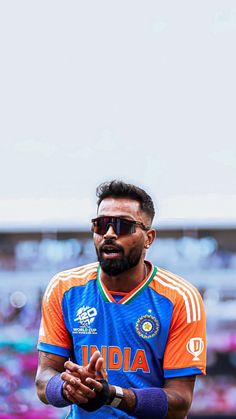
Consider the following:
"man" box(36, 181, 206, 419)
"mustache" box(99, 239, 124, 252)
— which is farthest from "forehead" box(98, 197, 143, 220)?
"mustache" box(99, 239, 124, 252)

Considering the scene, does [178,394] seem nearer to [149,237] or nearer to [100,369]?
[100,369]

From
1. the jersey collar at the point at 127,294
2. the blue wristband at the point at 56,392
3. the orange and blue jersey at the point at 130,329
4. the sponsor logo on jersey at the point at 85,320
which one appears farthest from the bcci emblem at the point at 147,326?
the blue wristband at the point at 56,392

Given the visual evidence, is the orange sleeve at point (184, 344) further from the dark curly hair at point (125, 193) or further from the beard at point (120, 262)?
the dark curly hair at point (125, 193)

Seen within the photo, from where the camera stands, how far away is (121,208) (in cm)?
458

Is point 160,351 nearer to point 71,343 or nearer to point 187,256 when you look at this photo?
point 71,343

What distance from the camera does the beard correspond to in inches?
176

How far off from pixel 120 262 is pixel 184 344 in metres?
0.53

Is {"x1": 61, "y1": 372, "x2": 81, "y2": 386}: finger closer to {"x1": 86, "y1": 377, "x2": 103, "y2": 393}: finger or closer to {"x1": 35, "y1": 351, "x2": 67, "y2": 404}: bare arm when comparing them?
{"x1": 86, "y1": 377, "x2": 103, "y2": 393}: finger

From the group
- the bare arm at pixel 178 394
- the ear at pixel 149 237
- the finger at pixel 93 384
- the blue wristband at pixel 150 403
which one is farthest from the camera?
the ear at pixel 149 237

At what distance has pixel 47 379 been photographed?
14.7 feet

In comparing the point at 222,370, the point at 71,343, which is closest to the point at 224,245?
the point at 222,370

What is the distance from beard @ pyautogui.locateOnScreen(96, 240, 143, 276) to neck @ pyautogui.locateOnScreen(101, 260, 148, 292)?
0.06 metres

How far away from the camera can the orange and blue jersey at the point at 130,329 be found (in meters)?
4.50

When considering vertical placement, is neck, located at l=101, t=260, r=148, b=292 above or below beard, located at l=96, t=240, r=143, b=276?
below
